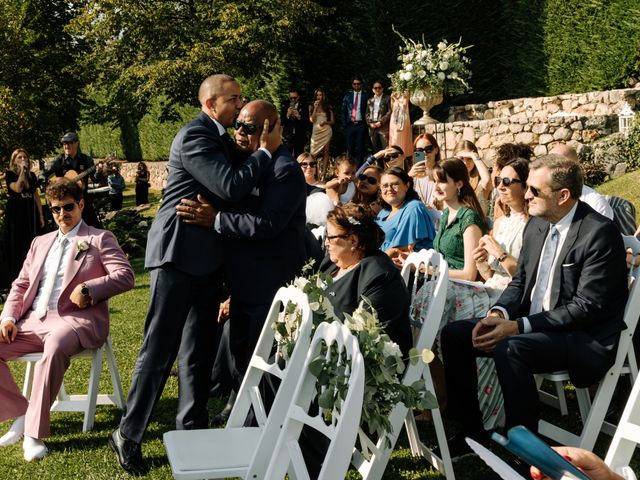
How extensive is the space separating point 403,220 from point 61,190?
2533mm

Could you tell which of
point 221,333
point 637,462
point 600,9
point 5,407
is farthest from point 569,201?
point 600,9

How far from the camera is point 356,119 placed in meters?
17.0

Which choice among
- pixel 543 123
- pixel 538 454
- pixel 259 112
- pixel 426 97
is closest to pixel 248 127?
pixel 259 112

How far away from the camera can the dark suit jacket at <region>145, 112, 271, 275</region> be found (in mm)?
4199

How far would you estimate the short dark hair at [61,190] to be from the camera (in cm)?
540

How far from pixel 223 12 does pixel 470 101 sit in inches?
249

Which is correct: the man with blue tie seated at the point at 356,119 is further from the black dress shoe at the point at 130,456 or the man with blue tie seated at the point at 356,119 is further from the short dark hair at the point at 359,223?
the black dress shoe at the point at 130,456

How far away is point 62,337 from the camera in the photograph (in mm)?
5043

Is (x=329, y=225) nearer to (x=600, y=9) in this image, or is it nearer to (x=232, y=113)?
(x=232, y=113)

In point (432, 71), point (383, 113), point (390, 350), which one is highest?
point (432, 71)

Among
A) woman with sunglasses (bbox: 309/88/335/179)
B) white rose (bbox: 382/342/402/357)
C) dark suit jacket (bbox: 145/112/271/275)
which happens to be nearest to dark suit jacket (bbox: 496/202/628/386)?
white rose (bbox: 382/342/402/357)

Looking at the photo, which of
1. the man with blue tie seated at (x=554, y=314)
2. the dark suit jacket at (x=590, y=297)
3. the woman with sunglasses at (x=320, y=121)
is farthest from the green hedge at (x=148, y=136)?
the dark suit jacket at (x=590, y=297)

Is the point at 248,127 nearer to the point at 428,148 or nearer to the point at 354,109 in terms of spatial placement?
the point at 428,148

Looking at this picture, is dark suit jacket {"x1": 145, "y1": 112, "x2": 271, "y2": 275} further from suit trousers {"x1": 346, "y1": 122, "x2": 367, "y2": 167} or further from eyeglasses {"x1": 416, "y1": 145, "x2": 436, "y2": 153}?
suit trousers {"x1": 346, "y1": 122, "x2": 367, "y2": 167}
